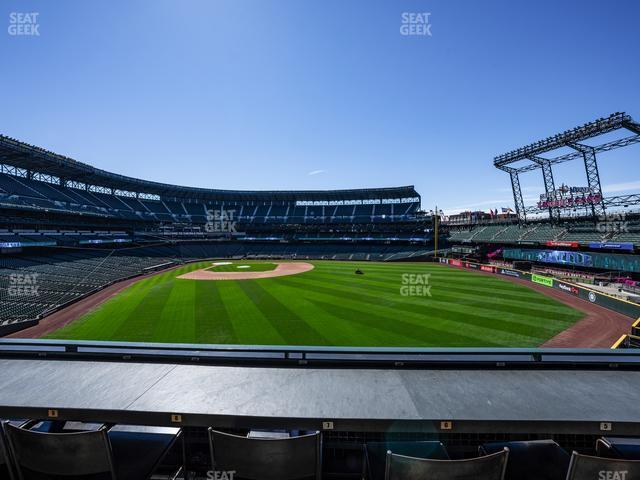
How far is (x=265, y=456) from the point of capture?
10.6 ft

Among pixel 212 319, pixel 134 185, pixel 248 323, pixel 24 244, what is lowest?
pixel 248 323

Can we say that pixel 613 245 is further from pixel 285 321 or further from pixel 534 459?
pixel 534 459

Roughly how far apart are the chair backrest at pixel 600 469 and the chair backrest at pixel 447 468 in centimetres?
79

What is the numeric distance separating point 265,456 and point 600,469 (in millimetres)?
3567

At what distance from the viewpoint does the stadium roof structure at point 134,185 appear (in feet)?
148

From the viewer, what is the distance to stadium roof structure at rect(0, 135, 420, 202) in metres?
45.0

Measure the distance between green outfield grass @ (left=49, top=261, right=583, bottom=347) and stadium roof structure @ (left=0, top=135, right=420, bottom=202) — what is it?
3243 cm

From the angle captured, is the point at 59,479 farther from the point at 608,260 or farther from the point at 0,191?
the point at 0,191
